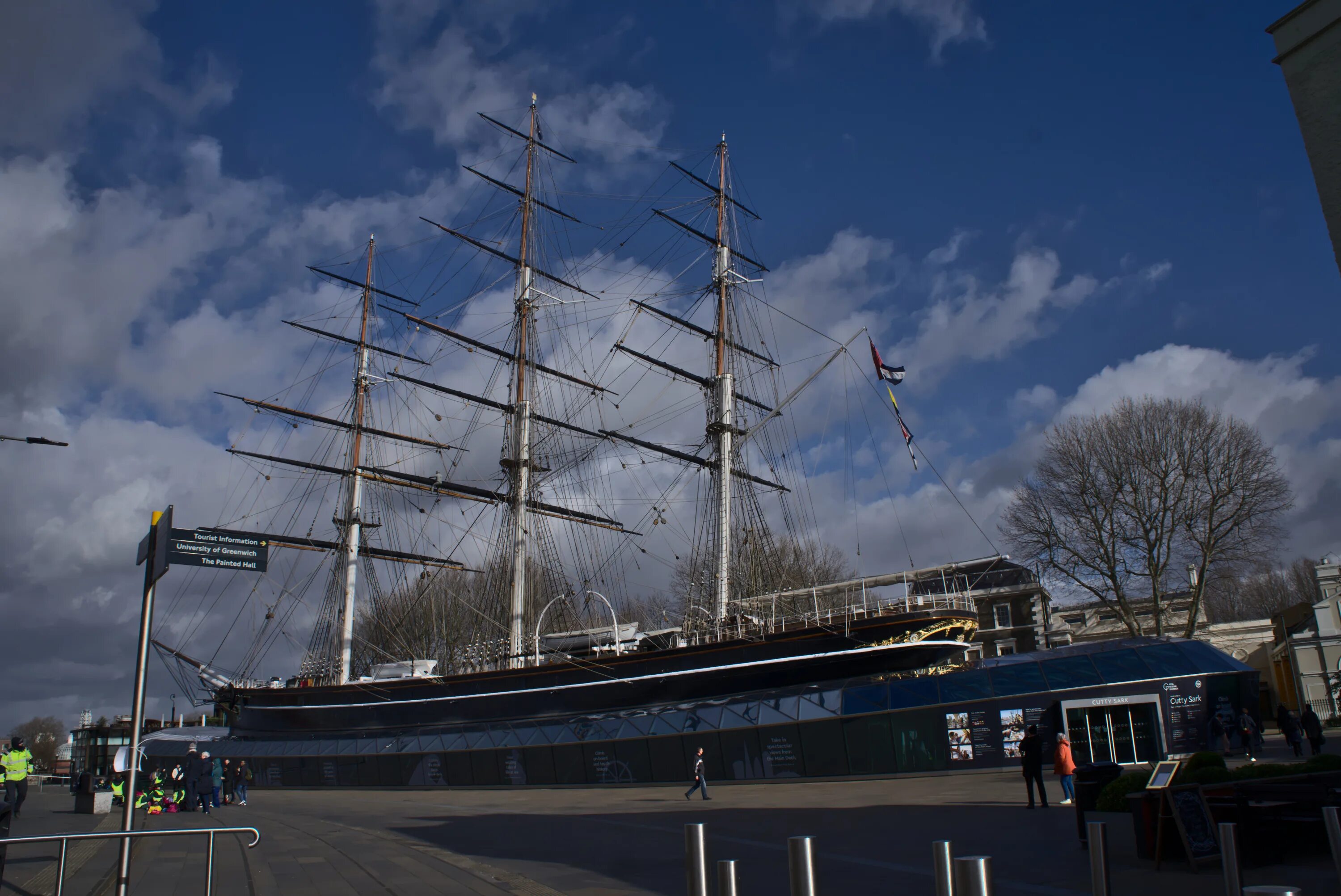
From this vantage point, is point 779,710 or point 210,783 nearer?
point 210,783

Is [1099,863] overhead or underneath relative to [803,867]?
underneath

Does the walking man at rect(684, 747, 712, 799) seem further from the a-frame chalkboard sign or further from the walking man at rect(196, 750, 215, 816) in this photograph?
the a-frame chalkboard sign

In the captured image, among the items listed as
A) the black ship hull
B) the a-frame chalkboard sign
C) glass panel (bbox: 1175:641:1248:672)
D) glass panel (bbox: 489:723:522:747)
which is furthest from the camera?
glass panel (bbox: 489:723:522:747)

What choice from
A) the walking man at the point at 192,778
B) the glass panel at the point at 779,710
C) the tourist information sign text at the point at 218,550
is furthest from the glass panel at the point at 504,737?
the tourist information sign text at the point at 218,550

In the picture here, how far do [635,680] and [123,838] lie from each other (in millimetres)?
24876

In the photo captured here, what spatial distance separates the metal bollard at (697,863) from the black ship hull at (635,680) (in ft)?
76.4

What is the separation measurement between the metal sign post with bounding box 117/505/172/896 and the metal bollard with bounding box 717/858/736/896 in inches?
183

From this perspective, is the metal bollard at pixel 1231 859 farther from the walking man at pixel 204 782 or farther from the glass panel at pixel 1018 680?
the walking man at pixel 204 782

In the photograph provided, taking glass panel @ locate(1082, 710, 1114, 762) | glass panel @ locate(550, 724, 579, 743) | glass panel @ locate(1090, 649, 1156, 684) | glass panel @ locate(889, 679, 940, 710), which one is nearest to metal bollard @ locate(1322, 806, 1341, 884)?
glass panel @ locate(1082, 710, 1114, 762)

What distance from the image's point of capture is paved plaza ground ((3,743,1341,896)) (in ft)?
27.7

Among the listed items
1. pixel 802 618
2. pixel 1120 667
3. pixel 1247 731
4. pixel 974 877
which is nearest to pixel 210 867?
pixel 974 877

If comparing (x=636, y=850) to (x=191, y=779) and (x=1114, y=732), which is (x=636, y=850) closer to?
(x=1114, y=732)

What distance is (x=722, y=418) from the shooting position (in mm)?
40625

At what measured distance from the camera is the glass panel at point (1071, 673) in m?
20.5
